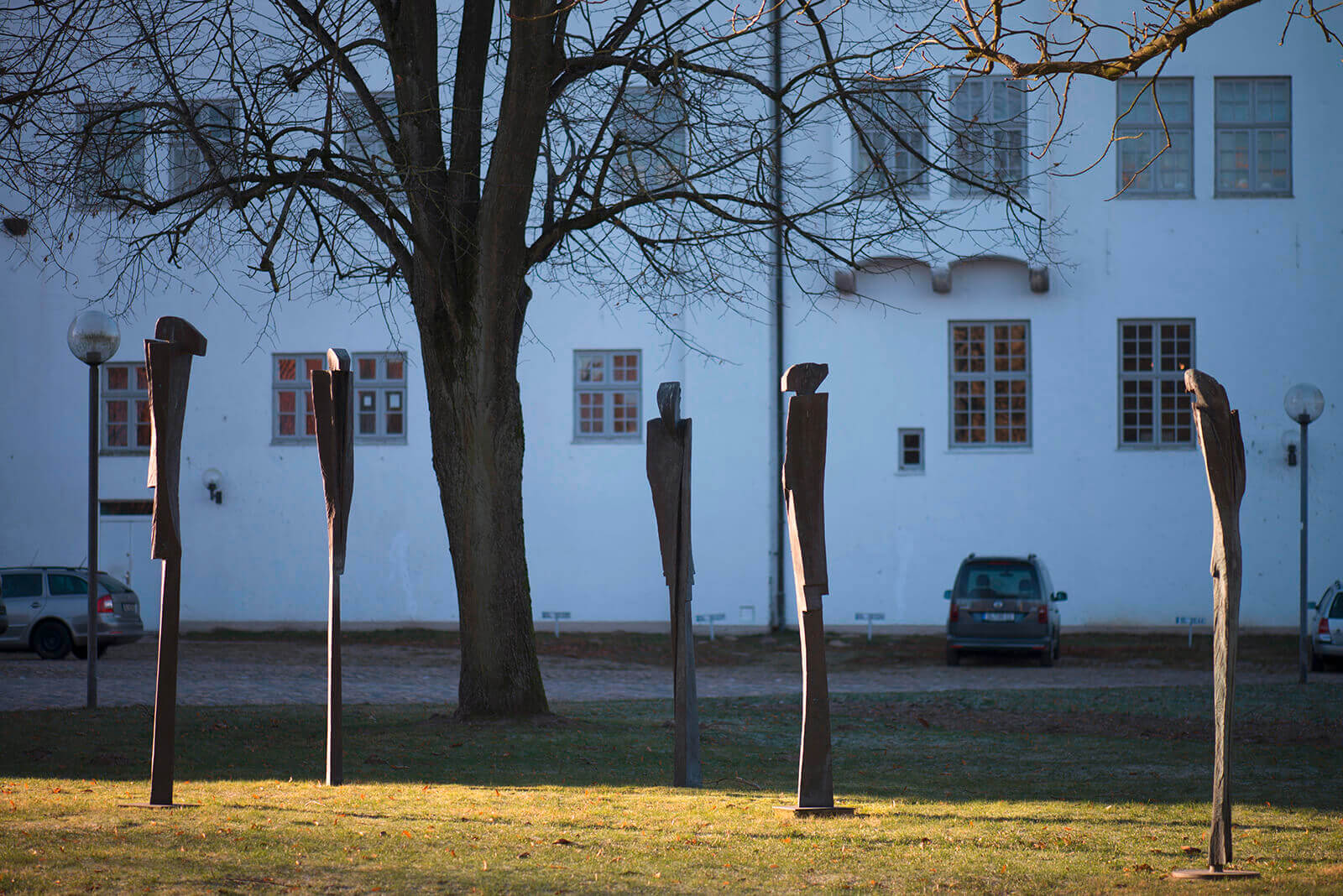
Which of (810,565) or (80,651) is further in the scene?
(80,651)

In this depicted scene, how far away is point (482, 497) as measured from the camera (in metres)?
12.3

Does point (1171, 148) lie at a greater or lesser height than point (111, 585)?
greater

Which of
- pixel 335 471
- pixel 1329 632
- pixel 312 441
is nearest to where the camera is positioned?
pixel 335 471

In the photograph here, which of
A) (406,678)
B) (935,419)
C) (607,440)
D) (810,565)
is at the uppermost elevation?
(935,419)

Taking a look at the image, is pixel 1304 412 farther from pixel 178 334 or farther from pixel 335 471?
pixel 178 334

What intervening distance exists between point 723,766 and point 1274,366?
18990 mm

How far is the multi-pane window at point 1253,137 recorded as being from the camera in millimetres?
26031

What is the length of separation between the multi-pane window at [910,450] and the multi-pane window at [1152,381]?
3.74 metres

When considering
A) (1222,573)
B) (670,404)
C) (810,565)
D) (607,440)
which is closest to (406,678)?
(607,440)

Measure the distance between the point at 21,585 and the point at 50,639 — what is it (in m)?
0.98

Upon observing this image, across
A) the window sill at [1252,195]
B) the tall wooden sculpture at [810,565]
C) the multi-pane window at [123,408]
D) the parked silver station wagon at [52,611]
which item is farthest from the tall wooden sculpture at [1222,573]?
the multi-pane window at [123,408]

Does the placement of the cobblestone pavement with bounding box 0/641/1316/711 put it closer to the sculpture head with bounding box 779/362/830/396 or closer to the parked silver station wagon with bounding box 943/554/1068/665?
the parked silver station wagon with bounding box 943/554/1068/665

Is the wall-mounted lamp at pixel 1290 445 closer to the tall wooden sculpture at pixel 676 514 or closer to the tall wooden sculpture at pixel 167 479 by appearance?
the tall wooden sculpture at pixel 676 514

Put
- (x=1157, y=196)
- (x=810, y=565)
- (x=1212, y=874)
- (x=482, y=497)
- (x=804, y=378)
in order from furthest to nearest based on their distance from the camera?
1. (x=1157, y=196)
2. (x=482, y=497)
3. (x=804, y=378)
4. (x=810, y=565)
5. (x=1212, y=874)
